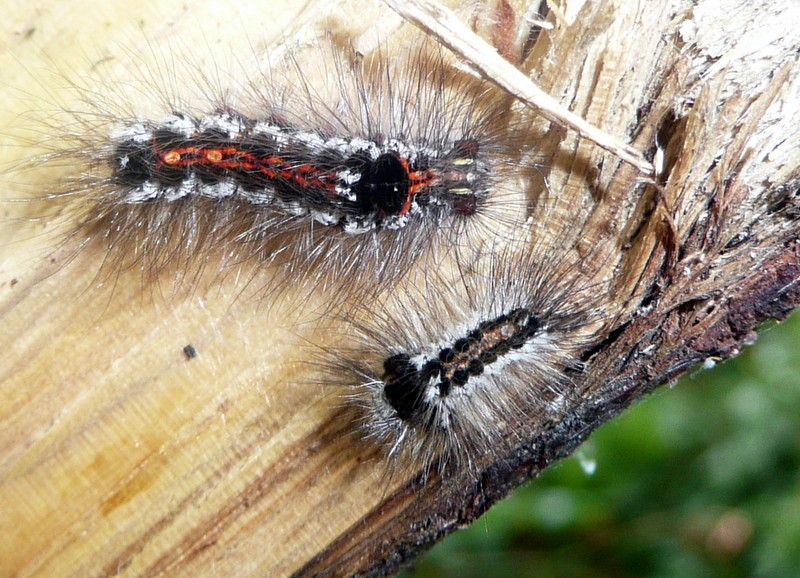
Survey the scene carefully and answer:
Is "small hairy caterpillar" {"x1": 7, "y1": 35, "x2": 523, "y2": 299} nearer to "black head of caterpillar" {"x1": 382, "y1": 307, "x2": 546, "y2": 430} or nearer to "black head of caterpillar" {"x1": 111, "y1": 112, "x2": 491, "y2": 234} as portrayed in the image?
"black head of caterpillar" {"x1": 111, "y1": 112, "x2": 491, "y2": 234}

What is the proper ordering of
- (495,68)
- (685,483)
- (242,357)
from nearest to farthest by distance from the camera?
(495,68)
(242,357)
(685,483)

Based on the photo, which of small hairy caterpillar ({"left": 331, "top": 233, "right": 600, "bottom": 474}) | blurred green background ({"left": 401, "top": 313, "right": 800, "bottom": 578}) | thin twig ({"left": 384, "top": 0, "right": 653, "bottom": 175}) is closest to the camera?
thin twig ({"left": 384, "top": 0, "right": 653, "bottom": 175})

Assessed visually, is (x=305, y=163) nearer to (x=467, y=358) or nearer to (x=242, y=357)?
(x=242, y=357)

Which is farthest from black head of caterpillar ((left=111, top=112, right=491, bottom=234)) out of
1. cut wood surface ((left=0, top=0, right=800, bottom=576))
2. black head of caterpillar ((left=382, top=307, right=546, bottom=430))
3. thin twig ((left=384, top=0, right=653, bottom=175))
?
black head of caterpillar ((left=382, top=307, right=546, bottom=430))

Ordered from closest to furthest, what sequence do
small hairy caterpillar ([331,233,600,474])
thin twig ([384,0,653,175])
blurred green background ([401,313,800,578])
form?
thin twig ([384,0,653,175]) < small hairy caterpillar ([331,233,600,474]) < blurred green background ([401,313,800,578])

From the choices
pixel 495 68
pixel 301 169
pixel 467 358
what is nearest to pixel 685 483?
pixel 467 358

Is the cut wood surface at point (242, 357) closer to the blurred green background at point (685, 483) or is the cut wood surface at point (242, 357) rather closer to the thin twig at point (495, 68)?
the thin twig at point (495, 68)

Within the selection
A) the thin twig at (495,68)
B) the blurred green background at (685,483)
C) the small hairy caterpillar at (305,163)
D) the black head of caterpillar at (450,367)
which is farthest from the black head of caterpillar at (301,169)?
the blurred green background at (685,483)
